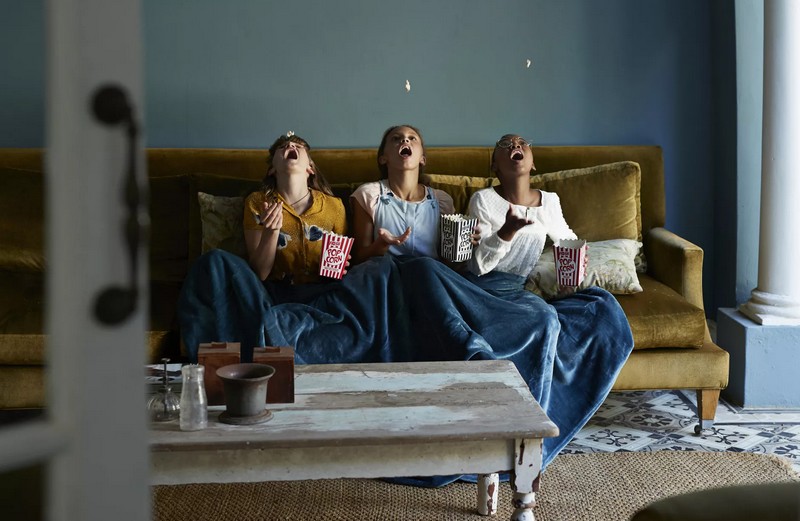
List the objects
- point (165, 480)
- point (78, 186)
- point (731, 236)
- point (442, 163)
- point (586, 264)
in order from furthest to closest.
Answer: point (731, 236) → point (442, 163) → point (586, 264) → point (165, 480) → point (78, 186)

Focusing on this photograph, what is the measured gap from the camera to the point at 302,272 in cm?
300

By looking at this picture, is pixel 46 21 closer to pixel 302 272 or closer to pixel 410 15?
pixel 302 272

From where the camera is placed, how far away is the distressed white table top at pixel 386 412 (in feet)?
5.59

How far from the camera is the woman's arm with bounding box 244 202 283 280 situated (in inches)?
111

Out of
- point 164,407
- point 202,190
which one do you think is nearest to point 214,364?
point 164,407

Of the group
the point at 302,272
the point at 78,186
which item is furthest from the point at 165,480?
the point at 302,272

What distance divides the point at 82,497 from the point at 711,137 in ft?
11.8

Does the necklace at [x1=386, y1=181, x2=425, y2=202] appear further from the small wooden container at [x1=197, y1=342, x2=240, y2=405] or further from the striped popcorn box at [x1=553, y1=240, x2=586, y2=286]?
the small wooden container at [x1=197, y1=342, x2=240, y2=405]

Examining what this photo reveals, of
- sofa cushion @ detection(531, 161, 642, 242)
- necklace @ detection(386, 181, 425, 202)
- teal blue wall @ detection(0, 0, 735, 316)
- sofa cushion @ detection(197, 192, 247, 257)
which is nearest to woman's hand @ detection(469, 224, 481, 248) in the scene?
necklace @ detection(386, 181, 425, 202)

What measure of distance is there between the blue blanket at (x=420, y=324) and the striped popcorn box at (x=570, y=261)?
87 mm

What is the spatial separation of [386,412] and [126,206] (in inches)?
42.4

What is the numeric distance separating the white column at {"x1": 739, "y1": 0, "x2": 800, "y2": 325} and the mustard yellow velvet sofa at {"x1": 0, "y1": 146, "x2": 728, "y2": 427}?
321 mm

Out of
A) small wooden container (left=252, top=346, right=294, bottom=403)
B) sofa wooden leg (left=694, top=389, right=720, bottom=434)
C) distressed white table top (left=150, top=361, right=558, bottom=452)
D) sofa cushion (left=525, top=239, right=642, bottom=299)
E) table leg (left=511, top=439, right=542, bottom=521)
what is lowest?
sofa wooden leg (left=694, top=389, right=720, bottom=434)

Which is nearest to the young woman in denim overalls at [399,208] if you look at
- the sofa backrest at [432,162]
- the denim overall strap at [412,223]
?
the denim overall strap at [412,223]
